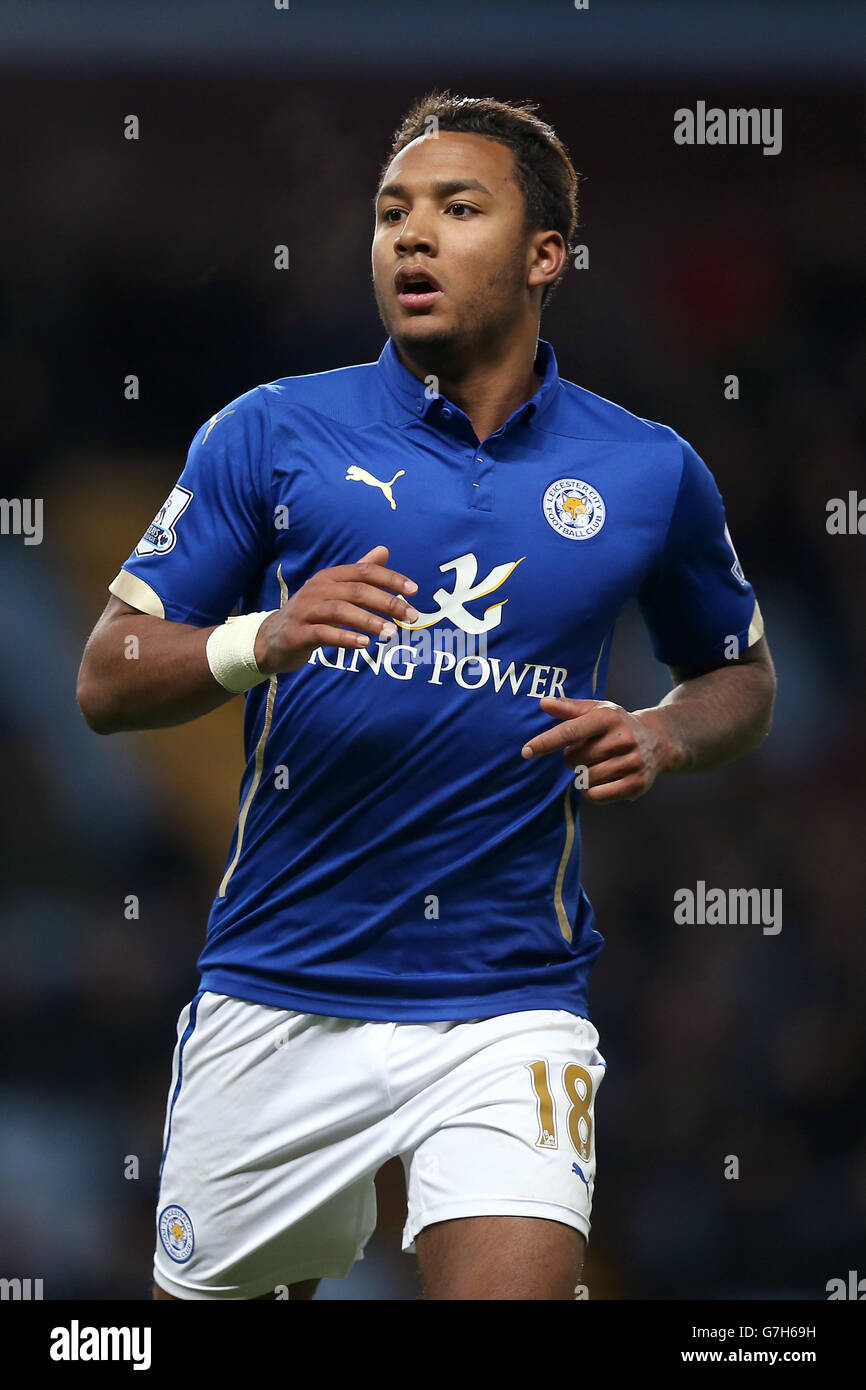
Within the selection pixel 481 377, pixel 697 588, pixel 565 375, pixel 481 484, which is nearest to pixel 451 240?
pixel 481 377

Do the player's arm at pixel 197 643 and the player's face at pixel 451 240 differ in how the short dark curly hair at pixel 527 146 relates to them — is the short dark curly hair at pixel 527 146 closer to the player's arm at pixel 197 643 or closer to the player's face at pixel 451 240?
the player's face at pixel 451 240

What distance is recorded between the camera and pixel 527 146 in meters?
3.28

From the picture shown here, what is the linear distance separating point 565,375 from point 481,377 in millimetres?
2848

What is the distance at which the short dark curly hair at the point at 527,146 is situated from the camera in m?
3.24

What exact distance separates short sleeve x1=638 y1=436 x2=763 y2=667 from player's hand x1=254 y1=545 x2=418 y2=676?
2.66 ft

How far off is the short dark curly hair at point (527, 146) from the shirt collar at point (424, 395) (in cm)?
28

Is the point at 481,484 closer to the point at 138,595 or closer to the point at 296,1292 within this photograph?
Answer: the point at 138,595

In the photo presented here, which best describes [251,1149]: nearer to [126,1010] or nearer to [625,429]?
[625,429]

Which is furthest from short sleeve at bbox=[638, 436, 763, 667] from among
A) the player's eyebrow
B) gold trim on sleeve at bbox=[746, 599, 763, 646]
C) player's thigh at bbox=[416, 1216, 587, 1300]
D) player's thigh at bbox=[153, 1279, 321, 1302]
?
player's thigh at bbox=[153, 1279, 321, 1302]

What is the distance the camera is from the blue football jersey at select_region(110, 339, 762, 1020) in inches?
115

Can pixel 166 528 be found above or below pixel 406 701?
above

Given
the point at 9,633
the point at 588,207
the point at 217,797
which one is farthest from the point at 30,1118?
the point at 588,207

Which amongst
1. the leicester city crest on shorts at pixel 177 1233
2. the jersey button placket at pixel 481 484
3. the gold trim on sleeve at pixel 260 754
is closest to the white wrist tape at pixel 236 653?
the gold trim on sleeve at pixel 260 754

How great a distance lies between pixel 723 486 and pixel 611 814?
1.19 metres
